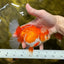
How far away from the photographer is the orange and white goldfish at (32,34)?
23.9 inches

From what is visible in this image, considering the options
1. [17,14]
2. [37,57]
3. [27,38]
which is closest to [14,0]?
[17,14]

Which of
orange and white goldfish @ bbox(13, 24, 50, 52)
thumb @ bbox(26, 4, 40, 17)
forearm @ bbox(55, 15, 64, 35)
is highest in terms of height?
thumb @ bbox(26, 4, 40, 17)

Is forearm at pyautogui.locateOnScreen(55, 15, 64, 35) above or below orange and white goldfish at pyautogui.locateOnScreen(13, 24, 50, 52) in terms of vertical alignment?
above

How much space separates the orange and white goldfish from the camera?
0.61 metres

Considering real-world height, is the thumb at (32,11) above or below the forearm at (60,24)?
above

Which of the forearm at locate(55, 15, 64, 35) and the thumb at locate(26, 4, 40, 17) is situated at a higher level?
the thumb at locate(26, 4, 40, 17)

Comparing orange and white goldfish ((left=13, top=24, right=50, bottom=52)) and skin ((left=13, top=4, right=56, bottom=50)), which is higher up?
skin ((left=13, top=4, right=56, bottom=50))

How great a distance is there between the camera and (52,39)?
24.9 inches

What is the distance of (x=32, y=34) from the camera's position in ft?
1.99

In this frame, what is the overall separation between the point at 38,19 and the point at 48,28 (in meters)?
0.06

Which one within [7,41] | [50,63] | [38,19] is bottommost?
[50,63]

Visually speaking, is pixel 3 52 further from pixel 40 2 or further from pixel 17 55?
pixel 40 2

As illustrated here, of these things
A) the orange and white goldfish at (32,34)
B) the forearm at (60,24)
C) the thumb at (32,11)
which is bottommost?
the orange and white goldfish at (32,34)

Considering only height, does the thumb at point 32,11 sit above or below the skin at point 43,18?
above
